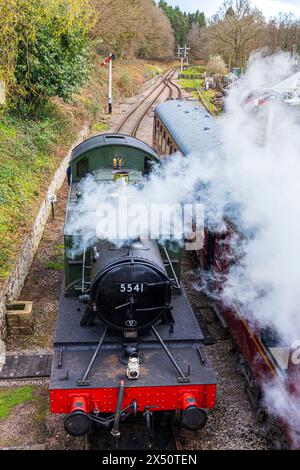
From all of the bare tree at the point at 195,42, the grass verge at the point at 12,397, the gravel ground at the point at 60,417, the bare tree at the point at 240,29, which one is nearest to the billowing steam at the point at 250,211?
the gravel ground at the point at 60,417

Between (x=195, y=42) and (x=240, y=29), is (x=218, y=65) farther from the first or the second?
(x=195, y=42)

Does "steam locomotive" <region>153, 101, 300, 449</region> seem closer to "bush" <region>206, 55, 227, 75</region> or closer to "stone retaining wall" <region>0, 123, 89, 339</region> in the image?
"stone retaining wall" <region>0, 123, 89, 339</region>

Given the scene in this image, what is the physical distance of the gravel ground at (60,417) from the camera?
516 centimetres

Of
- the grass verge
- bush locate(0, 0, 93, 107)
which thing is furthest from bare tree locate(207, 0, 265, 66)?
the grass verge

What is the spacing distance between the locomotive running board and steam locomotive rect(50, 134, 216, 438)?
1.04 m

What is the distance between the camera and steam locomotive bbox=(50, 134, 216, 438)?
186 inches

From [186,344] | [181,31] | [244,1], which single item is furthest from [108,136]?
[181,31]

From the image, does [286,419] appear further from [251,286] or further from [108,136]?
[108,136]

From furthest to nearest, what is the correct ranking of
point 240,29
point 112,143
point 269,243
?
1. point 240,29
2. point 112,143
3. point 269,243

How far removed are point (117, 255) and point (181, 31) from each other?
283 ft

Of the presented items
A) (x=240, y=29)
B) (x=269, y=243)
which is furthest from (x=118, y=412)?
(x=240, y=29)

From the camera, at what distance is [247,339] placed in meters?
5.59

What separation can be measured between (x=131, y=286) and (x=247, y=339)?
1.65 m

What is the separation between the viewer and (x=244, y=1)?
22.9 meters
